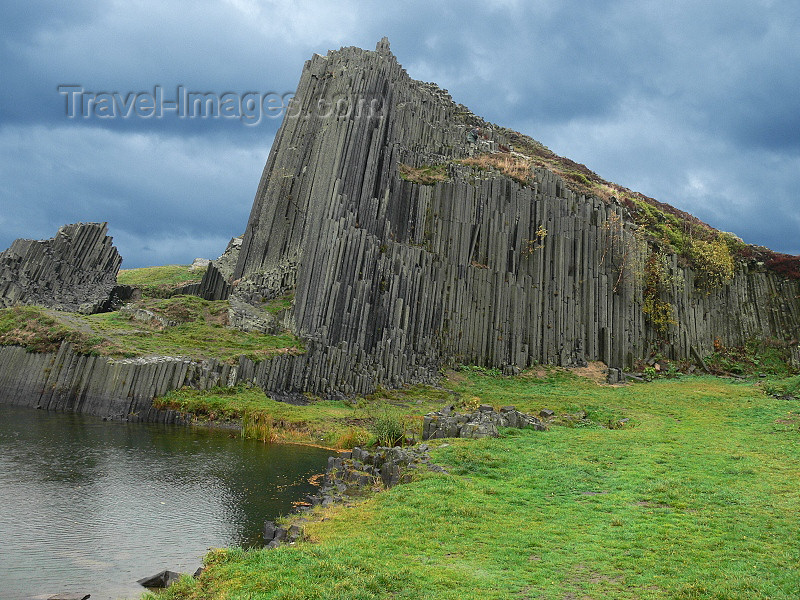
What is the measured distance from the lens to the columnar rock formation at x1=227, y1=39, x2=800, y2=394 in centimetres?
3391

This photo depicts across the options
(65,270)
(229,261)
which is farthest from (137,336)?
(229,261)

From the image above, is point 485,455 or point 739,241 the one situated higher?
point 739,241

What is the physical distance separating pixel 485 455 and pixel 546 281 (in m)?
27.4

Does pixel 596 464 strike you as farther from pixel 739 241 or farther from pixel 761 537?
pixel 739 241

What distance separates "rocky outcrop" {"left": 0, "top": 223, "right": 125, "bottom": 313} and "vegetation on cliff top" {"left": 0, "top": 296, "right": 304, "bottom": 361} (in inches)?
397

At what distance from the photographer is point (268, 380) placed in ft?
95.0

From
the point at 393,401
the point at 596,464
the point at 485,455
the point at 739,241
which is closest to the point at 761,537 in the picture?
the point at 596,464

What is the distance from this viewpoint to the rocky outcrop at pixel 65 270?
44000mm

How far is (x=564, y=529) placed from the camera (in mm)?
10984

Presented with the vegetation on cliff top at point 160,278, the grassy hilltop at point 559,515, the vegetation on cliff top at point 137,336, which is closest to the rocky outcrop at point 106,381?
the vegetation on cliff top at point 137,336

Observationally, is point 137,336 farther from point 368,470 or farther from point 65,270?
point 65,270

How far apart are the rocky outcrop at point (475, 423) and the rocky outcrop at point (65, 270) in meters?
36.1

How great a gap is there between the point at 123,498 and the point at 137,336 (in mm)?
17984

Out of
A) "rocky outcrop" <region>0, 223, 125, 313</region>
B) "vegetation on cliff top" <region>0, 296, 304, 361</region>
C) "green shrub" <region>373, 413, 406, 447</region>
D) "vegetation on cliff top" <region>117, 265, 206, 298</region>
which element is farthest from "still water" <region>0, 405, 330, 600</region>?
"vegetation on cliff top" <region>117, 265, 206, 298</region>
